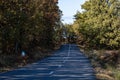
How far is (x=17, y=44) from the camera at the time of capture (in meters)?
Answer: 40.5

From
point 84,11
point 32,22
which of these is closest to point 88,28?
point 84,11

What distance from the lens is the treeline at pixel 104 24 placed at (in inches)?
2571

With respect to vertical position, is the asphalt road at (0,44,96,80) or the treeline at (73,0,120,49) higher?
the treeline at (73,0,120,49)

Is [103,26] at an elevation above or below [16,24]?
above

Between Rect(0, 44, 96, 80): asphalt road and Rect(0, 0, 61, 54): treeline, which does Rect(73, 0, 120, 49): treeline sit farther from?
Rect(0, 44, 96, 80): asphalt road

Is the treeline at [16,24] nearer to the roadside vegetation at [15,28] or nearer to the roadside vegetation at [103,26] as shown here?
the roadside vegetation at [15,28]

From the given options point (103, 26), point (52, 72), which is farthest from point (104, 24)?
point (52, 72)

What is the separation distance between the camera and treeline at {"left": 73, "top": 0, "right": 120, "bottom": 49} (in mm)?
65312

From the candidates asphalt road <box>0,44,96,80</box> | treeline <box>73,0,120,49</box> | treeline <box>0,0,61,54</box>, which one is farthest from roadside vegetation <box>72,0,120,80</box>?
asphalt road <box>0,44,96,80</box>

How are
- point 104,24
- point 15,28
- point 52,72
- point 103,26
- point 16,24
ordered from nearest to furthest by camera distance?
point 52,72
point 15,28
point 16,24
point 104,24
point 103,26

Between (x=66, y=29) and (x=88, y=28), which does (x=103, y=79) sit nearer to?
(x=88, y=28)

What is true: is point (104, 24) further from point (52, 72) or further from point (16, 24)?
point (52, 72)

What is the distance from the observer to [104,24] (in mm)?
64875

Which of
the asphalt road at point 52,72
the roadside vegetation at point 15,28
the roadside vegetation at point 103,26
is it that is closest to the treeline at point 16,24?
the roadside vegetation at point 15,28
